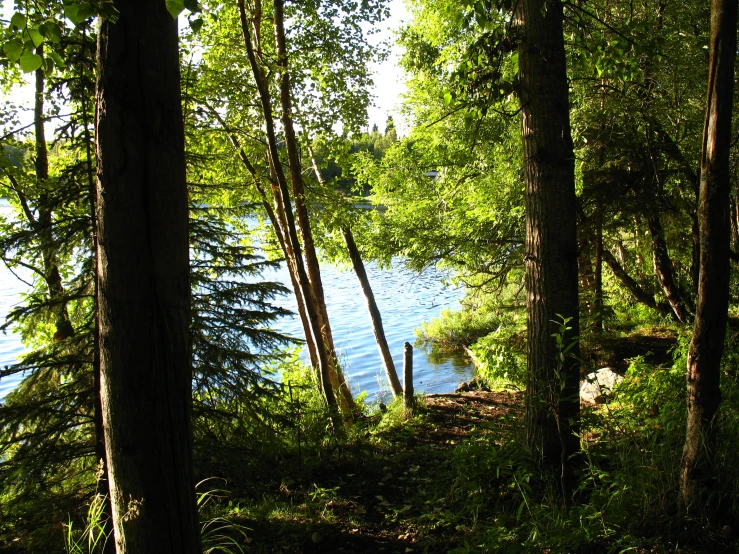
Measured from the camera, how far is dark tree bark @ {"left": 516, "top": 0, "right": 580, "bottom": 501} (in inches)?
155

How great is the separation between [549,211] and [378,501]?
2648 millimetres

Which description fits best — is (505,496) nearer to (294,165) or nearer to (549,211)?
(549,211)

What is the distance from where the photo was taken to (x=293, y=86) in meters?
7.96

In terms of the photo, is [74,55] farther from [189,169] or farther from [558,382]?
[558,382]

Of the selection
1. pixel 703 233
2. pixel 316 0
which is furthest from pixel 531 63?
pixel 316 0

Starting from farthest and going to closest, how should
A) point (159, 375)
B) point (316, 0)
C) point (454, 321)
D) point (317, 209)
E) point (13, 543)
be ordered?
point (454, 321)
point (317, 209)
point (316, 0)
point (13, 543)
point (159, 375)

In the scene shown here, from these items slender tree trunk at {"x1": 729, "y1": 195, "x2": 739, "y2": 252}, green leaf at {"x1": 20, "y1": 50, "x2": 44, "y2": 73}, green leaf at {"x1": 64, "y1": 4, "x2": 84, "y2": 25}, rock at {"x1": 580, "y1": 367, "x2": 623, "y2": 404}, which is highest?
green leaf at {"x1": 64, "y1": 4, "x2": 84, "y2": 25}

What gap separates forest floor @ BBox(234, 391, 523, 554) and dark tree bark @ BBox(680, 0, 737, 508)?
133 cm

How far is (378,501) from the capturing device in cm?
439

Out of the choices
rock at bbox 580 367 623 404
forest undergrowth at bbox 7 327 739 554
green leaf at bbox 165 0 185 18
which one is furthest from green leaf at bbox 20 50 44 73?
rock at bbox 580 367 623 404

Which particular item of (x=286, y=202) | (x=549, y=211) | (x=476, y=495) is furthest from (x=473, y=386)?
(x=549, y=211)

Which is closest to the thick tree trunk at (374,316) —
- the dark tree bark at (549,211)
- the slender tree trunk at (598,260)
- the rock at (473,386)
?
the rock at (473,386)

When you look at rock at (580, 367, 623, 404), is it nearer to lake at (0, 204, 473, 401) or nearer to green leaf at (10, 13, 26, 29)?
lake at (0, 204, 473, 401)

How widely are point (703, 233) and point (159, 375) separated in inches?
115
